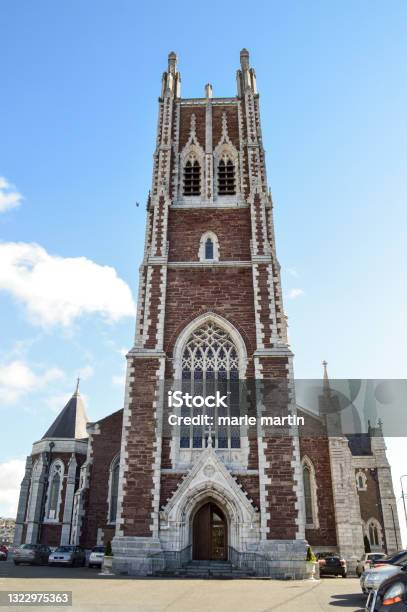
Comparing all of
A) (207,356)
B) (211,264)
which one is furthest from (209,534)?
(211,264)

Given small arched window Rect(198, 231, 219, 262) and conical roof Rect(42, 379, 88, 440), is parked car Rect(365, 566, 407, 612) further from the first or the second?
conical roof Rect(42, 379, 88, 440)

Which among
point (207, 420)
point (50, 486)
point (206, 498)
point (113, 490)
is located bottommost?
point (206, 498)

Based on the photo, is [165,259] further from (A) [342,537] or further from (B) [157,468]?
(A) [342,537]

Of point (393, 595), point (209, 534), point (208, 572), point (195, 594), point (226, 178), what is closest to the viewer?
point (393, 595)

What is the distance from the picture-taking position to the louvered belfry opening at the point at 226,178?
29328mm

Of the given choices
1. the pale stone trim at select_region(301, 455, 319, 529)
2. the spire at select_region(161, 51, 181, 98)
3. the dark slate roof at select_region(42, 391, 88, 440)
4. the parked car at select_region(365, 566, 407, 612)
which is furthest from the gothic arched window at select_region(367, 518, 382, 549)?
the parked car at select_region(365, 566, 407, 612)

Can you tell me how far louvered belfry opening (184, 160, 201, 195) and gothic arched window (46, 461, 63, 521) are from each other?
20.4 metres

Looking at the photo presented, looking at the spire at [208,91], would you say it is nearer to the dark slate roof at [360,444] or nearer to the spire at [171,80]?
the spire at [171,80]

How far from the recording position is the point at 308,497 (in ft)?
84.0

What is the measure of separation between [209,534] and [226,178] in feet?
63.6

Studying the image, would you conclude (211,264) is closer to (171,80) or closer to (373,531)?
(171,80)

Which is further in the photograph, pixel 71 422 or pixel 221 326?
pixel 71 422

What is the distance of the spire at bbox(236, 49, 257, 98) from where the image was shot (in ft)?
109

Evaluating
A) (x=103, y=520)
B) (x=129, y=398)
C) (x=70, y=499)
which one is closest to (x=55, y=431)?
(x=70, y=499)
